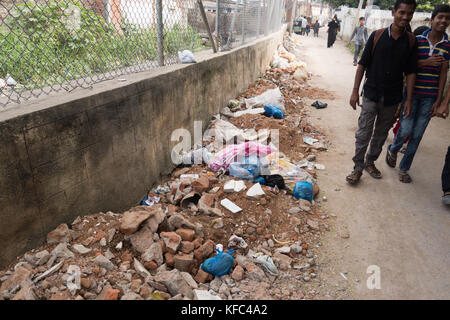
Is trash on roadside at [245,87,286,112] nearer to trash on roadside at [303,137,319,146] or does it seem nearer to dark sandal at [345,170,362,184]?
trash on roadside at [303,137,319,146]

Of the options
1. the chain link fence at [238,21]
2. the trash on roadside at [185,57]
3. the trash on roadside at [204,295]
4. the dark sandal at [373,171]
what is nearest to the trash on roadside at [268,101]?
the chain link fence at [238,21]

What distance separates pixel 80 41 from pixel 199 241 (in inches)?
89.5

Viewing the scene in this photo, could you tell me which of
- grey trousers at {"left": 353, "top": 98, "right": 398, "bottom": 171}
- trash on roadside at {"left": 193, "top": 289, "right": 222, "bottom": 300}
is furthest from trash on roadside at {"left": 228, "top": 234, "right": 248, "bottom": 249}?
grey trousers at {"left": 353, "top": 98, "right": 398, "bottom": 171}

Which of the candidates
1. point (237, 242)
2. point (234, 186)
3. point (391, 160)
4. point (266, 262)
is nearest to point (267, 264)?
point (266, 262)

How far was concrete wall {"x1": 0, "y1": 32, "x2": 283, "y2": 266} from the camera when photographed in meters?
2.10

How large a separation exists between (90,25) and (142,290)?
8.48ft

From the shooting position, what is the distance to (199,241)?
265 cm

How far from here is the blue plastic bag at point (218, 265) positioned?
8.09ft

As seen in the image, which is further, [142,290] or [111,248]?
[111,248]

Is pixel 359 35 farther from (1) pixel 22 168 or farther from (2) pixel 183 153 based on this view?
(1) pixel 22 168

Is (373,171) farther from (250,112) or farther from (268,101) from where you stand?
(268,101)

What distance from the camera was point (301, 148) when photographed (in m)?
4.93
